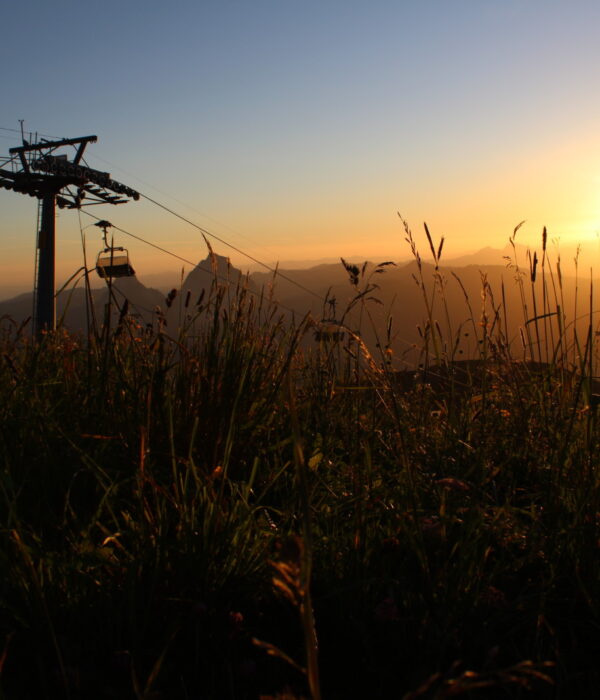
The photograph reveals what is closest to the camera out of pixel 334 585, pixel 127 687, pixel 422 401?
pixel 127 687

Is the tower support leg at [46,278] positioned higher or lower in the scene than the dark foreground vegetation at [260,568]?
higher

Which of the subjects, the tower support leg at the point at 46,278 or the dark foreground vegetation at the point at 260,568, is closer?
the dark foreground vegetation at the point at 260,568

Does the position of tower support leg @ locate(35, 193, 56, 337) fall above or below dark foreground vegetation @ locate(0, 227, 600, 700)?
above

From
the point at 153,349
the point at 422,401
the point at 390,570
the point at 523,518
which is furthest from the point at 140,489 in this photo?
the point at 422,401

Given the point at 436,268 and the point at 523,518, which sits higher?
the point at 436,268

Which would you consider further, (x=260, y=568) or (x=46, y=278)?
(x=46, y=278)

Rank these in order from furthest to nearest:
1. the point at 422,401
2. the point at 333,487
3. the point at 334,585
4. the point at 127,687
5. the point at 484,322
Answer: the point at 422,401
the point at 484,322
the point at 333,487
the point at 334,585
the point at 127,687

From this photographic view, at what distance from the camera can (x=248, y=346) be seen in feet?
7.98

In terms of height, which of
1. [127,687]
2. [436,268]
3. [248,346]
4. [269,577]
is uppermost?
[436,268]

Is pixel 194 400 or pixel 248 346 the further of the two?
pixel 248 346

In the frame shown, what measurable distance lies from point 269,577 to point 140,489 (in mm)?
417

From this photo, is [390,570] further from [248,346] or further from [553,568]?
[248,346]

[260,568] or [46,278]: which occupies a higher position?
[46,278]

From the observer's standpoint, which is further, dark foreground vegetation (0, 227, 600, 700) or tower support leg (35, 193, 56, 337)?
tower support leg (35, 193, 56, 337)
